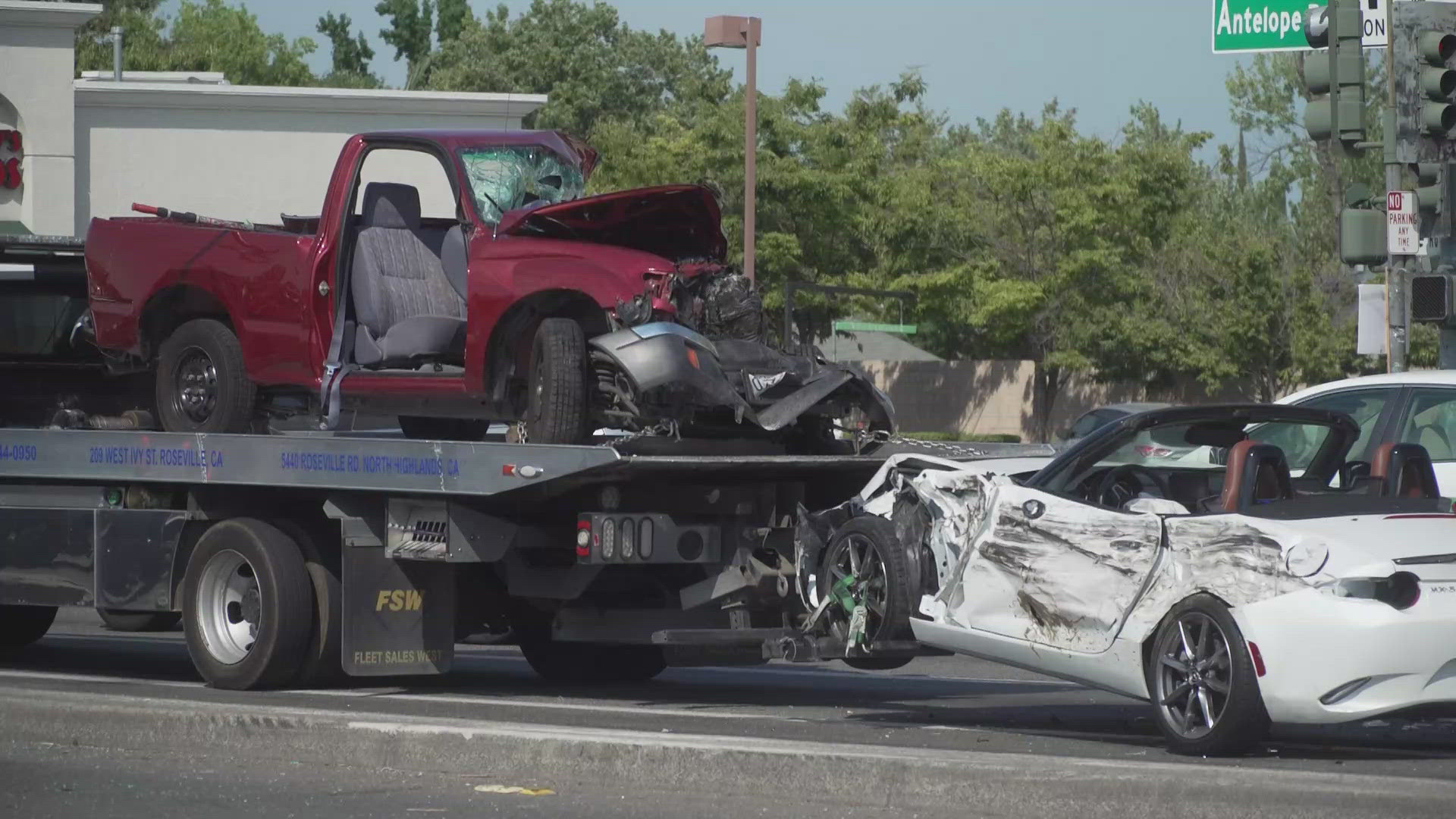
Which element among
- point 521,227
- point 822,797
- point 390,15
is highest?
point 390,15

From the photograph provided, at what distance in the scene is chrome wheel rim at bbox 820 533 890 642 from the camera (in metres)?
8.74

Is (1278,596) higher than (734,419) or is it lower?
lower

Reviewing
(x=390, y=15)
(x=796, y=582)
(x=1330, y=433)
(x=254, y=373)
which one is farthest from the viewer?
(x=390, y=15)

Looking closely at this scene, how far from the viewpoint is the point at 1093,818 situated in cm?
662

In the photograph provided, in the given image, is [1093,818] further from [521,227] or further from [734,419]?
[521,227]

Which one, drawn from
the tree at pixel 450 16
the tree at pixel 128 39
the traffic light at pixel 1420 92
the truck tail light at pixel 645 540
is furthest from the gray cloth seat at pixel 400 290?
the tree at pixel 450 16

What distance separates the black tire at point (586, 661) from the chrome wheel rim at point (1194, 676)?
4.59m

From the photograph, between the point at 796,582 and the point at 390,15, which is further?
the point at 390,15

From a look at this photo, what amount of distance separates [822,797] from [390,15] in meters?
95.1

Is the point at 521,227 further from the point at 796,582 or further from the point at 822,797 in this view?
the point at 822,797

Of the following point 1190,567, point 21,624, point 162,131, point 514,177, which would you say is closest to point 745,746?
point 1190,567

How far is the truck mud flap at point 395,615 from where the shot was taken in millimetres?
10062

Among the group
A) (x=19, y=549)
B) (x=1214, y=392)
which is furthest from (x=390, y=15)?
(x=19, y=549)

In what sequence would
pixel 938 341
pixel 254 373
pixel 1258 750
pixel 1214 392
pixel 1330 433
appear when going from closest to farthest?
pixel 1258 750, pixel 1330 433, pixel 254 373, pixel 1214 392, pixel 938 341
